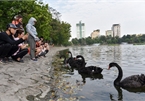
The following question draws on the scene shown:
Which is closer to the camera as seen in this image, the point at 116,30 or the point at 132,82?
the point at 132,82

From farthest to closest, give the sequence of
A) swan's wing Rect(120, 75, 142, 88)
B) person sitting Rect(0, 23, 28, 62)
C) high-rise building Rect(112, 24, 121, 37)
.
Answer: high-rise building Rect(112, 24, 121, 37) < person sitting Rect(0, 23, 28, 62) < swan's wing Rect(120, 75, 142, 88)

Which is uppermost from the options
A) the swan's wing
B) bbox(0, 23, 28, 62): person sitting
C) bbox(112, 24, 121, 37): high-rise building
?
bbox(112, 24, 121, 37): high-rise building

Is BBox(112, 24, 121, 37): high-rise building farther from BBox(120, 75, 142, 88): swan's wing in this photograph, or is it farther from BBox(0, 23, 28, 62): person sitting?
BBox(120, 75, 142, 88): swan's wing

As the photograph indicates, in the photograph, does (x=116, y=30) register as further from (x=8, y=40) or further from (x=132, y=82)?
(x=132, y=82)

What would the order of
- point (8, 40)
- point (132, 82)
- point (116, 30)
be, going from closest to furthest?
1. point (132, 82)
2. point (8, 40)
3. point (116, 30)

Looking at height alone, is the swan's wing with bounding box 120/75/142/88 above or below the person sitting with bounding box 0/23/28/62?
below

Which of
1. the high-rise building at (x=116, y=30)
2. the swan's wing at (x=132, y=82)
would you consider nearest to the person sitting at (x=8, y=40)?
the swan's wing at (x=132, y=82)

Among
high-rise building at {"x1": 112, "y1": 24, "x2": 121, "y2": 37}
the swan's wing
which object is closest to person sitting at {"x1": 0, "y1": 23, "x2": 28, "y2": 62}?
the swan's wing

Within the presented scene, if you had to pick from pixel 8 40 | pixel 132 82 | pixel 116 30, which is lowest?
pixel 132 82

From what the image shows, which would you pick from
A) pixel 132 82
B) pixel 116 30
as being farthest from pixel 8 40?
A: pixel 116 30

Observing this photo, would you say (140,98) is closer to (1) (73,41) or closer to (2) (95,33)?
(1) (73,41)

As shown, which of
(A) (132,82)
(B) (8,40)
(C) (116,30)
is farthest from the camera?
(C) (116,30)

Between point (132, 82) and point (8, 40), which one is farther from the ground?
point (8, 40)

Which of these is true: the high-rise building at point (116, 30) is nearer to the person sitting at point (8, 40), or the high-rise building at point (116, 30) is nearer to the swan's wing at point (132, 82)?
the person sitting at point (8, 40)
